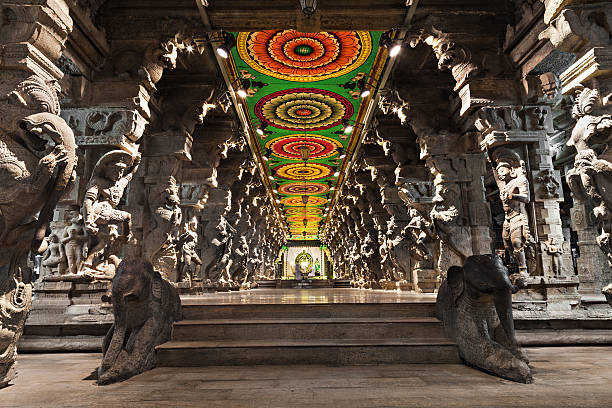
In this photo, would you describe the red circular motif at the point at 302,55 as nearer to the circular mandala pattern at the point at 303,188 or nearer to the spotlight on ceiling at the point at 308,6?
the spotlight on ceiling at the point at 308,6

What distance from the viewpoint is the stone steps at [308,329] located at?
4.10 meters

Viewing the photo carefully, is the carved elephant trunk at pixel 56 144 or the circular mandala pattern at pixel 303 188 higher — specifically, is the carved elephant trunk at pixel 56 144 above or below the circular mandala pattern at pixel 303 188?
below

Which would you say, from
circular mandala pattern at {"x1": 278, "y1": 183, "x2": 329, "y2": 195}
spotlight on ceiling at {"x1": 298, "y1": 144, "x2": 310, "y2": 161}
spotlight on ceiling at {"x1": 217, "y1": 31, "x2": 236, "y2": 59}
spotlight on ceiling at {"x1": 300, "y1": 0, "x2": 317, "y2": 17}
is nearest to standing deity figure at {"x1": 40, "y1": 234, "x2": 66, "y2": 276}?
spotlight on ceiling at {"x1": 217, "y1": 31, "x2": 236, "y2": 59}

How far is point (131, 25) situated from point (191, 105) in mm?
2080

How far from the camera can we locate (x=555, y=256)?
539 centimetres


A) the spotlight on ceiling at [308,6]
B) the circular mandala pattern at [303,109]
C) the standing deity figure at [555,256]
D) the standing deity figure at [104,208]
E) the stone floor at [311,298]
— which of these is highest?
the circular mandala pattern at [303,109]

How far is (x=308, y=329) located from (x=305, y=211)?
2142 centimetres

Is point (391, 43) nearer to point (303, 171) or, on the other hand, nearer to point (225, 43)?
point (225, 43)

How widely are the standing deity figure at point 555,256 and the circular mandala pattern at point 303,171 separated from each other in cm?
999

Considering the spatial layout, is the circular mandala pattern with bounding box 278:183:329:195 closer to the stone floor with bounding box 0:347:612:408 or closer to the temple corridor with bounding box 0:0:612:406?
the temple corridor with bounding box 0:0:612:406

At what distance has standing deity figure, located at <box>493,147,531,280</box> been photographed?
5.40 meters

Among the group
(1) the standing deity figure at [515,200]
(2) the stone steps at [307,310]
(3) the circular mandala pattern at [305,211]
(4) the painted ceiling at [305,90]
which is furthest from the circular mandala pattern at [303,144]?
(3) the circular mandala pattern at [305,211]

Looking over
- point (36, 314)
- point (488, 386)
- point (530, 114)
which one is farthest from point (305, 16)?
point (36, 314)

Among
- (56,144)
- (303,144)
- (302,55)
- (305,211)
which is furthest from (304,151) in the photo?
(305,211)
